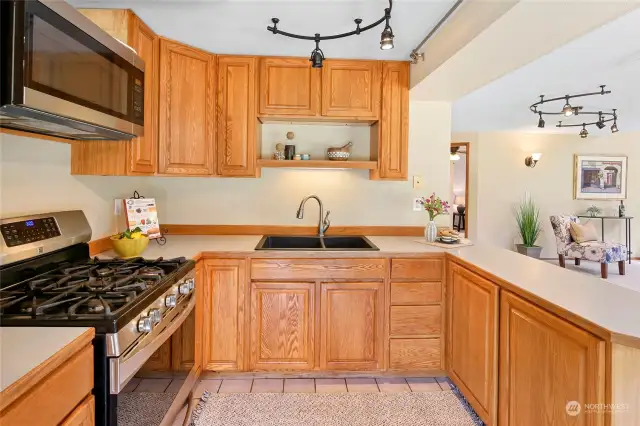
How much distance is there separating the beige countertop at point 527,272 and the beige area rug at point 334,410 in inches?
33.3

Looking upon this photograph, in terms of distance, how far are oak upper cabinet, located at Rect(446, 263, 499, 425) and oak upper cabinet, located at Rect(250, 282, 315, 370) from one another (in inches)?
33.9

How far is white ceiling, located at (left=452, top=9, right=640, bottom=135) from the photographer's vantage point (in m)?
2.57

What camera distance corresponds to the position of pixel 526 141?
253 inches

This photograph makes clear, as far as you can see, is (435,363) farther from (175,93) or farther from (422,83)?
(175,93)

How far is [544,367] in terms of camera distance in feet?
4.54

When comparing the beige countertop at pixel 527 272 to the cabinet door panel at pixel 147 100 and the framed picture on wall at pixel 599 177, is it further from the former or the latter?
the framed picture on wall at pixel 599 177

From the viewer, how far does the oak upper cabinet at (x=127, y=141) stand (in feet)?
6.50

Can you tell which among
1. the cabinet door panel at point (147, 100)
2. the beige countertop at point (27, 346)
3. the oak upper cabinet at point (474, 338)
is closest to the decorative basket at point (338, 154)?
the oak upper cabinet at point (474, 338)

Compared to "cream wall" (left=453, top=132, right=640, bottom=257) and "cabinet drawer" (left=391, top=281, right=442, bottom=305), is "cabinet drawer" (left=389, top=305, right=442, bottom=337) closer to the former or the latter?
"cabinet drawer" (left=391, top=281, right=442, bottom=305)

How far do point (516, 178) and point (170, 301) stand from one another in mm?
6373

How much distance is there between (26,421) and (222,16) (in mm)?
1971

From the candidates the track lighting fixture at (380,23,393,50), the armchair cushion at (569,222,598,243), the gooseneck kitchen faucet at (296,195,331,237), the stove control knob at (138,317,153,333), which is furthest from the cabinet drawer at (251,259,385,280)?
the armchair cushion at (569,222,598,243)

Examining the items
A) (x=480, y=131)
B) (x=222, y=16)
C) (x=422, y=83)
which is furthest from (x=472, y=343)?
(x=480, y=131)

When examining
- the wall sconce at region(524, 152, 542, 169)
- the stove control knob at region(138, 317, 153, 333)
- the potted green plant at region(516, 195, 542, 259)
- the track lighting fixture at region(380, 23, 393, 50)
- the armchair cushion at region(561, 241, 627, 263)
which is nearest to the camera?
the stove control knob at region(138, 317, 153, 333)
